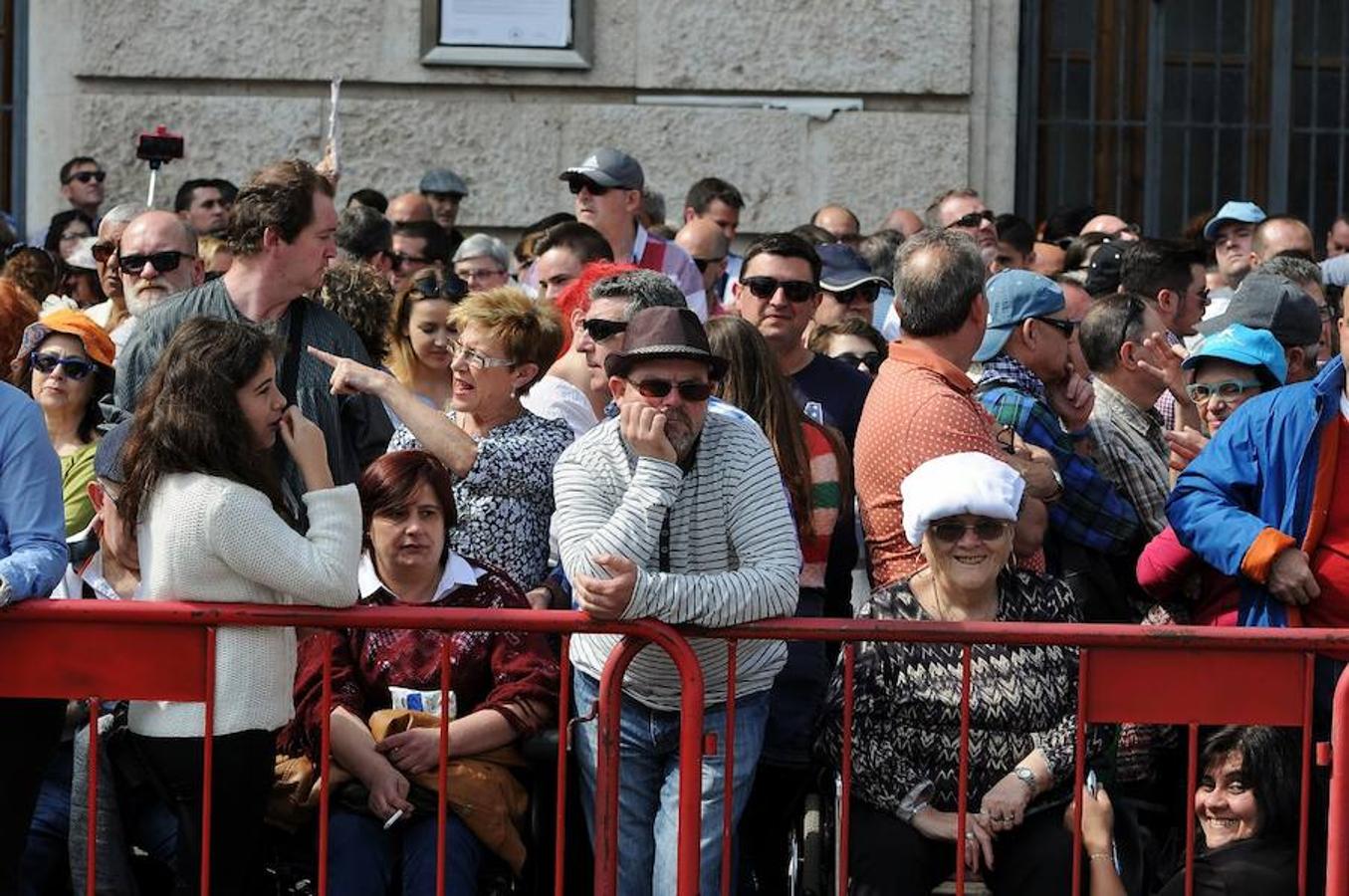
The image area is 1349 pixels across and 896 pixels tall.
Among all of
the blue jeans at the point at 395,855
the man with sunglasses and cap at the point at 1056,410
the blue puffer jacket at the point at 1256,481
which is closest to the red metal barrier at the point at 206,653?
the blue jeans at the point at 395,855

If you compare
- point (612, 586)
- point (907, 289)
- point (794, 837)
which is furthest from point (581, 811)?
point (907, 289)

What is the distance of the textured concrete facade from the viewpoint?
11508mm

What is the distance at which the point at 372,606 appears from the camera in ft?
17.2

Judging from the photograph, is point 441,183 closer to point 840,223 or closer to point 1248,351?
point 840,223

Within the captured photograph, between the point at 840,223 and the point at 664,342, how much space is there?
18.7 feet

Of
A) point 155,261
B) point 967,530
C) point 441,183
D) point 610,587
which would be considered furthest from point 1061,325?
point 441,183

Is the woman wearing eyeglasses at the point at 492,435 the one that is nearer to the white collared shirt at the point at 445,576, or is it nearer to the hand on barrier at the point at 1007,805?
the white collared shirt at the point at 445,576

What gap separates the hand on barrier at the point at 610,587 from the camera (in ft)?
16.7

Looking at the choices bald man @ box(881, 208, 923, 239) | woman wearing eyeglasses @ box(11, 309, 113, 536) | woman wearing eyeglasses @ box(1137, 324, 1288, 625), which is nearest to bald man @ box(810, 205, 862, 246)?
bald man @ box(881, 208, 923, 239)

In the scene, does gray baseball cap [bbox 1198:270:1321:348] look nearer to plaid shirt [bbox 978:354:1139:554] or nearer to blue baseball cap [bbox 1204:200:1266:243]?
plaid shirt [bbox 978:354:1139:554]

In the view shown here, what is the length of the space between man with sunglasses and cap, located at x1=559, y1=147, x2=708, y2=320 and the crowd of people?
Result: 1.98 meters

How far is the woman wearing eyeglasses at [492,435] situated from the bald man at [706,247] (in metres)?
3.21

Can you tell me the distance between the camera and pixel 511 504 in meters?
6.38

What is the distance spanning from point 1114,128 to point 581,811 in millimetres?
7261
